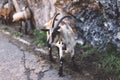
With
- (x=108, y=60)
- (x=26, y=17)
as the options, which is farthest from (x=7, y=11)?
(x=108, y=60)

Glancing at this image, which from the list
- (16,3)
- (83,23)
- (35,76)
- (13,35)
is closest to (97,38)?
(83,23)

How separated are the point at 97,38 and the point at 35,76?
65.2 inches

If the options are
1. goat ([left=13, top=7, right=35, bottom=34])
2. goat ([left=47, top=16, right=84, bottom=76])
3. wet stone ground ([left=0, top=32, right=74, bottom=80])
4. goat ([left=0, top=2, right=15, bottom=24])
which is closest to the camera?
goat ([left=47, top=16, right=84, bottom=76])

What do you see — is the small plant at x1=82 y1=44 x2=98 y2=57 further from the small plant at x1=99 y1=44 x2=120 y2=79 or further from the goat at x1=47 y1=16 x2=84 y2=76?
the goat at x1=47 y1=16 x2=84 y2=76

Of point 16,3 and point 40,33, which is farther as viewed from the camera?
point 16,3

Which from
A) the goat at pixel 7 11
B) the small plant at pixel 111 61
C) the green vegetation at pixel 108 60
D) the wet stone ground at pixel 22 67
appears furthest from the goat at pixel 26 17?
the small plant at pixel 111 61

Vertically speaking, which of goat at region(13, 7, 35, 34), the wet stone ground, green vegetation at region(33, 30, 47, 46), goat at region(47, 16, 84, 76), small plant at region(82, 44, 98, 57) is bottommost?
the wet stone ground

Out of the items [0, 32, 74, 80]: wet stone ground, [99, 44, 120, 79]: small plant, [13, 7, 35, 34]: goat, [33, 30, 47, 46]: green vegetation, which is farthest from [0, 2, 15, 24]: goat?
[99, 44, 120, 79]: small plant

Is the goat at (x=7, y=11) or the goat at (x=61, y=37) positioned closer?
the goat at (x=61, y=37)

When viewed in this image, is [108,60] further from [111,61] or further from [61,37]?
[61,37]

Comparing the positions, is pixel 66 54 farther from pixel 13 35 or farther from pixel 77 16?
pixel 13 35

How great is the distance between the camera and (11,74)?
20.8 ft

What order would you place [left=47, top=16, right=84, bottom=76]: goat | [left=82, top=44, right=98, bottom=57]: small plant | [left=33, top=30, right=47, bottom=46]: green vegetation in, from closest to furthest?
[left=47, top=16, right=84, bottom=76]: goat → [left=82, top=44, right=98, bottom=57]: small plant → [left=33, top=30, right=47, bottom=46]: green vegetation

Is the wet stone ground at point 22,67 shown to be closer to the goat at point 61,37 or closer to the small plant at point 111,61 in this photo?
the goat at point 61,37
